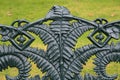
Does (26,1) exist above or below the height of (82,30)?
above

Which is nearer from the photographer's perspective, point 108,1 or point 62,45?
point 62,45

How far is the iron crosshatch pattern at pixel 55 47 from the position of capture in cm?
272

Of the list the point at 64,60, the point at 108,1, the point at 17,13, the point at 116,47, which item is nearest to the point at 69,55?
the point at 64,60

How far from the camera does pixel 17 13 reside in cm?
712

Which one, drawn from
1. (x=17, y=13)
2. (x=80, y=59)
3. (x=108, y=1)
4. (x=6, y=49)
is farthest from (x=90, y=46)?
(x=108, y=1)

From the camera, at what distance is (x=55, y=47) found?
273cm

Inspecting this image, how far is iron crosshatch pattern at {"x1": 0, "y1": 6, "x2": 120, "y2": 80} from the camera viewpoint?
8.92ft

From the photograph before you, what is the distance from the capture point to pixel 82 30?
2734 millimetres

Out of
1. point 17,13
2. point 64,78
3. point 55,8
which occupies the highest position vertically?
point 17,13

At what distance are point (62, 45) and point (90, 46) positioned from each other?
186mm

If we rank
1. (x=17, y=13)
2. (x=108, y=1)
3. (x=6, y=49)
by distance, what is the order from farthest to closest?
(x=108, y=1) → (x=17, y=13) → (x=6, y=49)

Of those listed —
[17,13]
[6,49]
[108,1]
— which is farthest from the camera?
[108,1]

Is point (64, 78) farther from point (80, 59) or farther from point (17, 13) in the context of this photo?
point (17, 13)

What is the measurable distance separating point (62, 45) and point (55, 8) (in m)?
0.25
